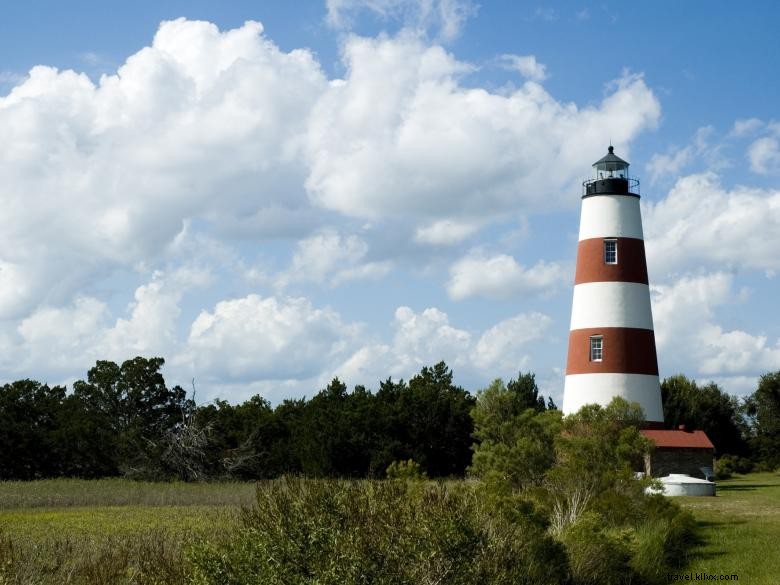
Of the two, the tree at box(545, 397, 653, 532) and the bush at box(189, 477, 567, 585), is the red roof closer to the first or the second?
the tree at box(545, 397, 653, 532)

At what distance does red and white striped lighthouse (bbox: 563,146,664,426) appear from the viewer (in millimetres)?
36438

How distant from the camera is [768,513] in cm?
2795

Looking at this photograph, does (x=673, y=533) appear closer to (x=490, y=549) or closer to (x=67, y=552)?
(x=490, y=549)

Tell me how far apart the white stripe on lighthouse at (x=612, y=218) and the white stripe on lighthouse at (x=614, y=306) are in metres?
2.01

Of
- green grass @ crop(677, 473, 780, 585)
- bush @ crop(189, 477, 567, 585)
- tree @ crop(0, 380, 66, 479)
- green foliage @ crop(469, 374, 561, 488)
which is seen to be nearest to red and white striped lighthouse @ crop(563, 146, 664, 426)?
green foliage @ crop(469, 374, 561, 488)

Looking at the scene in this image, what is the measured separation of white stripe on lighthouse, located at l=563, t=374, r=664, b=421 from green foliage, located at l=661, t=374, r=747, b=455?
17661 mm

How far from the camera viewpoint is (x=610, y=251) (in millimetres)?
37469

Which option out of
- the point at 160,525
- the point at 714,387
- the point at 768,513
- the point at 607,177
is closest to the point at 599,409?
the point at 768,513

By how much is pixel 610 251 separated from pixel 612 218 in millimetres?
1333

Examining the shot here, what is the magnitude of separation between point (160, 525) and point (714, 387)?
158 feet

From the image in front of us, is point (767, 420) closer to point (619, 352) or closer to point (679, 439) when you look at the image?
point (679, 439)

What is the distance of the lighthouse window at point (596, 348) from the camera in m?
36.6

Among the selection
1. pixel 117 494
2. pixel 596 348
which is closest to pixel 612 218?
pixel 596 348

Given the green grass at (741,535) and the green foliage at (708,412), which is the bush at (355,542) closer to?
the green grass at (741,535)
